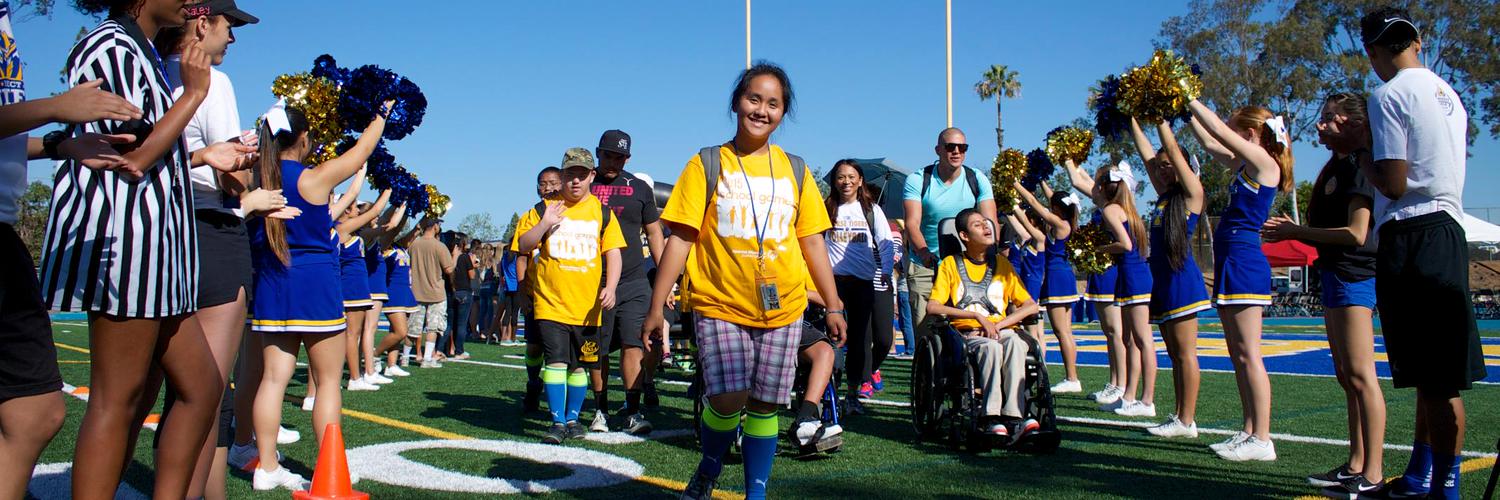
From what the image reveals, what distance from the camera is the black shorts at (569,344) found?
6770 millimetres

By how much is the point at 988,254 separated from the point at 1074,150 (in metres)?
1.44

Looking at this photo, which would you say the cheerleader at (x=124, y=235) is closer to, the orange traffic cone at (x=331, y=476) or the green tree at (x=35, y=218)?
the orange traffic cone at (x=331, y=476)

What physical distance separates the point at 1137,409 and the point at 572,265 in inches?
169

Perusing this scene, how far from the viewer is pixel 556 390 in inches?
262

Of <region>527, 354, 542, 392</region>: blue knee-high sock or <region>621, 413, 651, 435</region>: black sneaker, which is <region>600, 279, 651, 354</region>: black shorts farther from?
<region>527, 354, 542, 392</region>: blue knee-high sock

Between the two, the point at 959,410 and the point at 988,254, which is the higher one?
the point at 988,254

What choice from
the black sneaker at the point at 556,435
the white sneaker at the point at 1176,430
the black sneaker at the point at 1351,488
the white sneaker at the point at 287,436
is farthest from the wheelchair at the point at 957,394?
the white sneaker at the point at 287,436

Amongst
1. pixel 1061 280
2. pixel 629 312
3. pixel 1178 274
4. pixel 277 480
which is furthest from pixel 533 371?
pixel 1061 280

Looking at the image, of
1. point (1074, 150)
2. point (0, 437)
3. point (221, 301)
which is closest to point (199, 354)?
point (221, 301)

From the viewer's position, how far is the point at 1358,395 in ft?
15.5

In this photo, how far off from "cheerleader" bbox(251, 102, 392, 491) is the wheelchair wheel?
11.1 feet

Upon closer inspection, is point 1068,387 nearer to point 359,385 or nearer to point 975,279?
point 975,279

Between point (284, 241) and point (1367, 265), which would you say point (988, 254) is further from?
point (284, 241)

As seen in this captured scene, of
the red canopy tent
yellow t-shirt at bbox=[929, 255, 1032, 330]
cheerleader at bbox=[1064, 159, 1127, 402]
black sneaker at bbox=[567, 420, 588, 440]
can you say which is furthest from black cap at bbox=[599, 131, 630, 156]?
the red canopy tent
